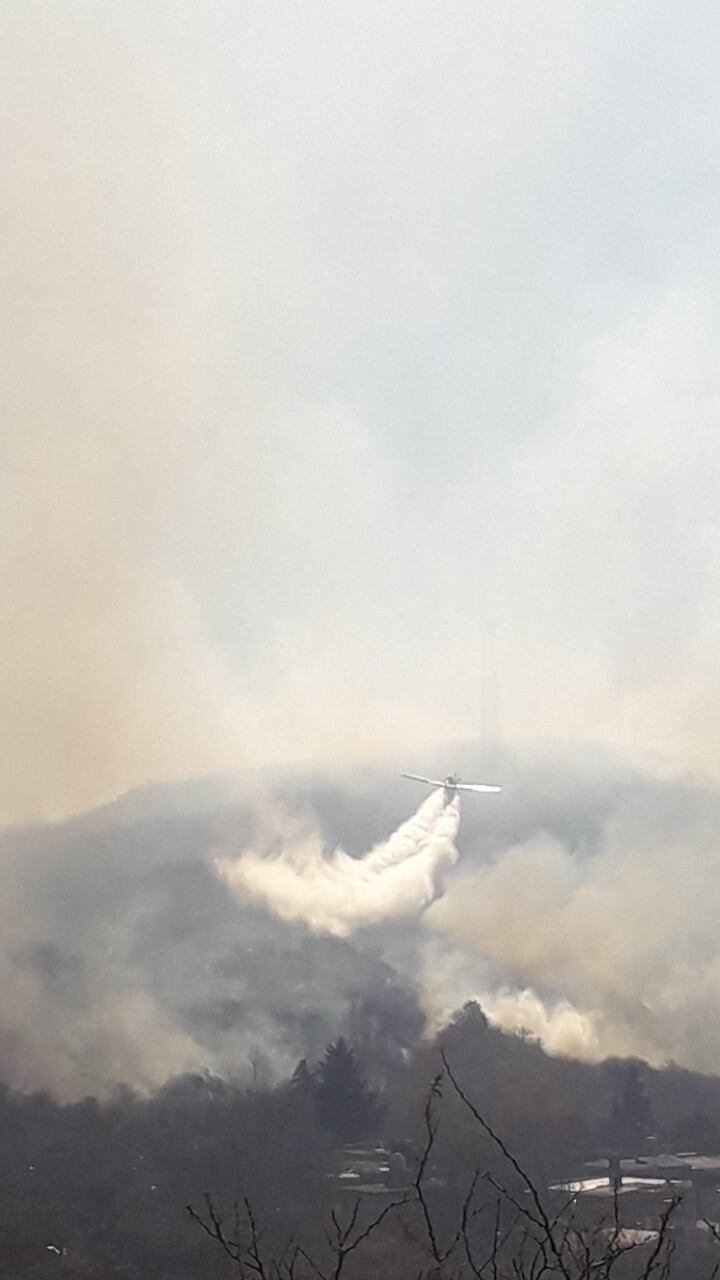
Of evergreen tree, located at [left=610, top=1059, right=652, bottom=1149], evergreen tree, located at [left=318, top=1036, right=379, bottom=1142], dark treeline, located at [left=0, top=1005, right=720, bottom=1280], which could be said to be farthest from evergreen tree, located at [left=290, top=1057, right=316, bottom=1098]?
evergreen tree, located at [left=610, top=1059, right=652, bottom=1149]

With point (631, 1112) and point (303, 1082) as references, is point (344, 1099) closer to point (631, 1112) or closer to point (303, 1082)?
point (303, 1082)

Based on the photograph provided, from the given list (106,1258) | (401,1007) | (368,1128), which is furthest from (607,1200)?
(106,1258)

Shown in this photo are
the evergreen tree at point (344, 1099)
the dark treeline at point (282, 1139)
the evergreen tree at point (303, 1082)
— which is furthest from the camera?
the evergreen tree at point (303, 1082)

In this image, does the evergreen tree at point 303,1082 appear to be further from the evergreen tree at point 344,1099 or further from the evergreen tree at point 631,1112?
the evergreen tree at point 631,1112

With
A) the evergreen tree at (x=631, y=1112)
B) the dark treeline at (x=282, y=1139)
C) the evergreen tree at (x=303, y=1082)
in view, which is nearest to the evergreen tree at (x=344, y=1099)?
the dark treeline at (x=282, y=1139)

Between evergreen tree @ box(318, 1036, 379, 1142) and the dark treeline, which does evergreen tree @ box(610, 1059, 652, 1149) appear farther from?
evergreen tree @ box(318, 1036, 379, 1142)

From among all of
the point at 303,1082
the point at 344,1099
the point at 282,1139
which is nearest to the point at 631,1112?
the point at 344,1099

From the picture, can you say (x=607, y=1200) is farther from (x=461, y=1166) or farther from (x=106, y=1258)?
(x=106, y=1258)
